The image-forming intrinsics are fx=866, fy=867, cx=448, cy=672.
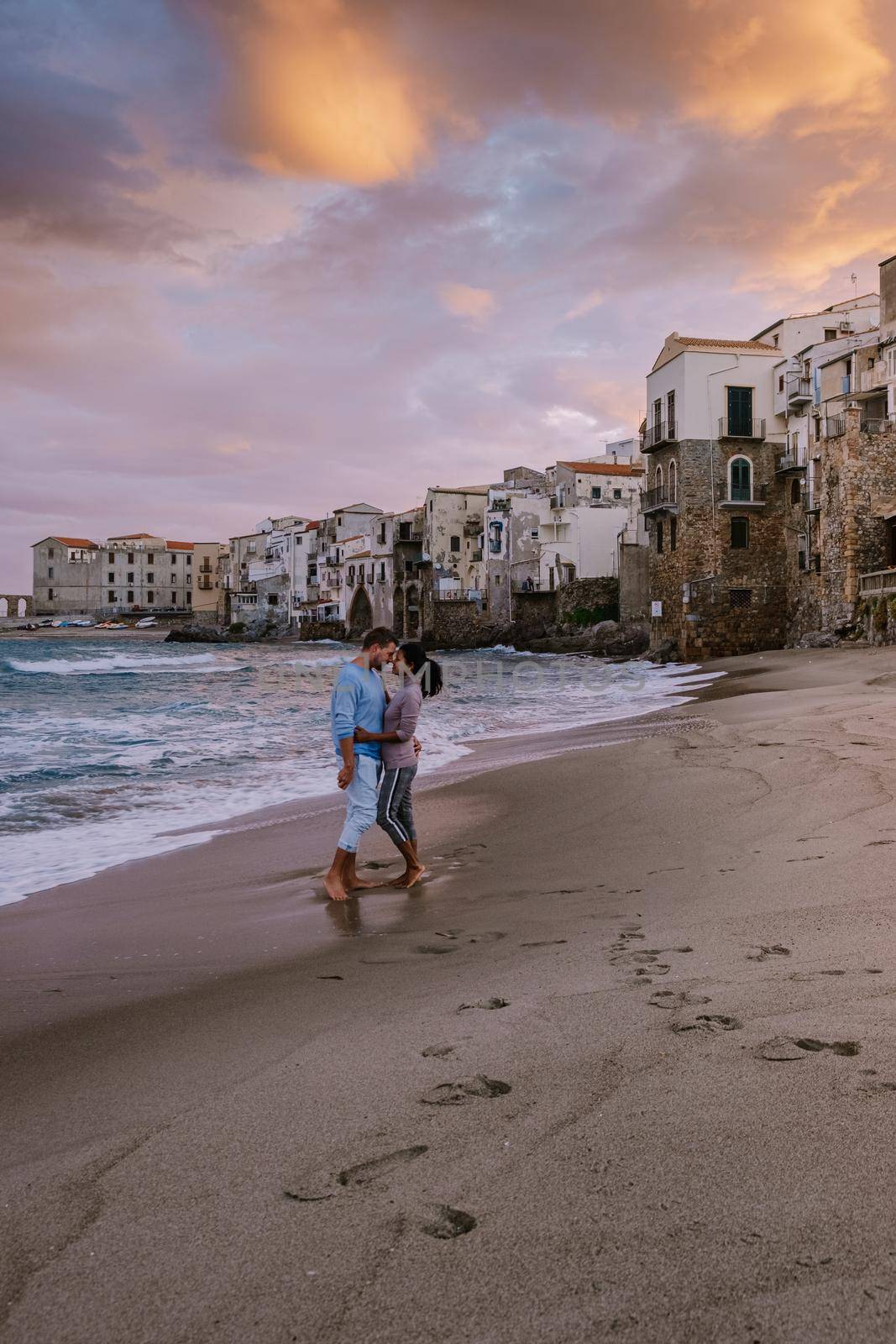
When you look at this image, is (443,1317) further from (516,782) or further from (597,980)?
(516,782)

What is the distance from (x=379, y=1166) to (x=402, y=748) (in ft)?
12.9

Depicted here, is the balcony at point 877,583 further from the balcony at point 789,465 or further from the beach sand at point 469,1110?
the beach sand at point 469,1110

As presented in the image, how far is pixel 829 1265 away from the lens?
1.77 meters

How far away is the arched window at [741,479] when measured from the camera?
3709cm

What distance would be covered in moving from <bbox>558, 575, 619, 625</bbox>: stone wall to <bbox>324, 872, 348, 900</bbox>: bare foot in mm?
54117

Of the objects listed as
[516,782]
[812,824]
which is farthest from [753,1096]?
[516,782]

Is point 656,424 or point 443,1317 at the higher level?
point 656,424

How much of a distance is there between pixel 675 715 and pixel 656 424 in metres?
27.6

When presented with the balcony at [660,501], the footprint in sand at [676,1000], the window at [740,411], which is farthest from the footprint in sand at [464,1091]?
the window at [740,411]

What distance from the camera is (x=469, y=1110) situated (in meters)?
2.52

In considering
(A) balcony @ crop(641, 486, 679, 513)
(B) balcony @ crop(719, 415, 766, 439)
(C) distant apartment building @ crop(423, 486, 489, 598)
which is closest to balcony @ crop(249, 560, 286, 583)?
(C) distant apartment building @ crop(423, 486, 489, 598)

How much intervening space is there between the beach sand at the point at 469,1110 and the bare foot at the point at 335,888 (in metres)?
0.25

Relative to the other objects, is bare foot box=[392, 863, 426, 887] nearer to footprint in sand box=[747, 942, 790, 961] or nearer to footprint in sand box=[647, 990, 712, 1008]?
footprint in sand box=[747, 942, 790, 961]

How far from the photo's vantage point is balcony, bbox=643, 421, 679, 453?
124 feet
